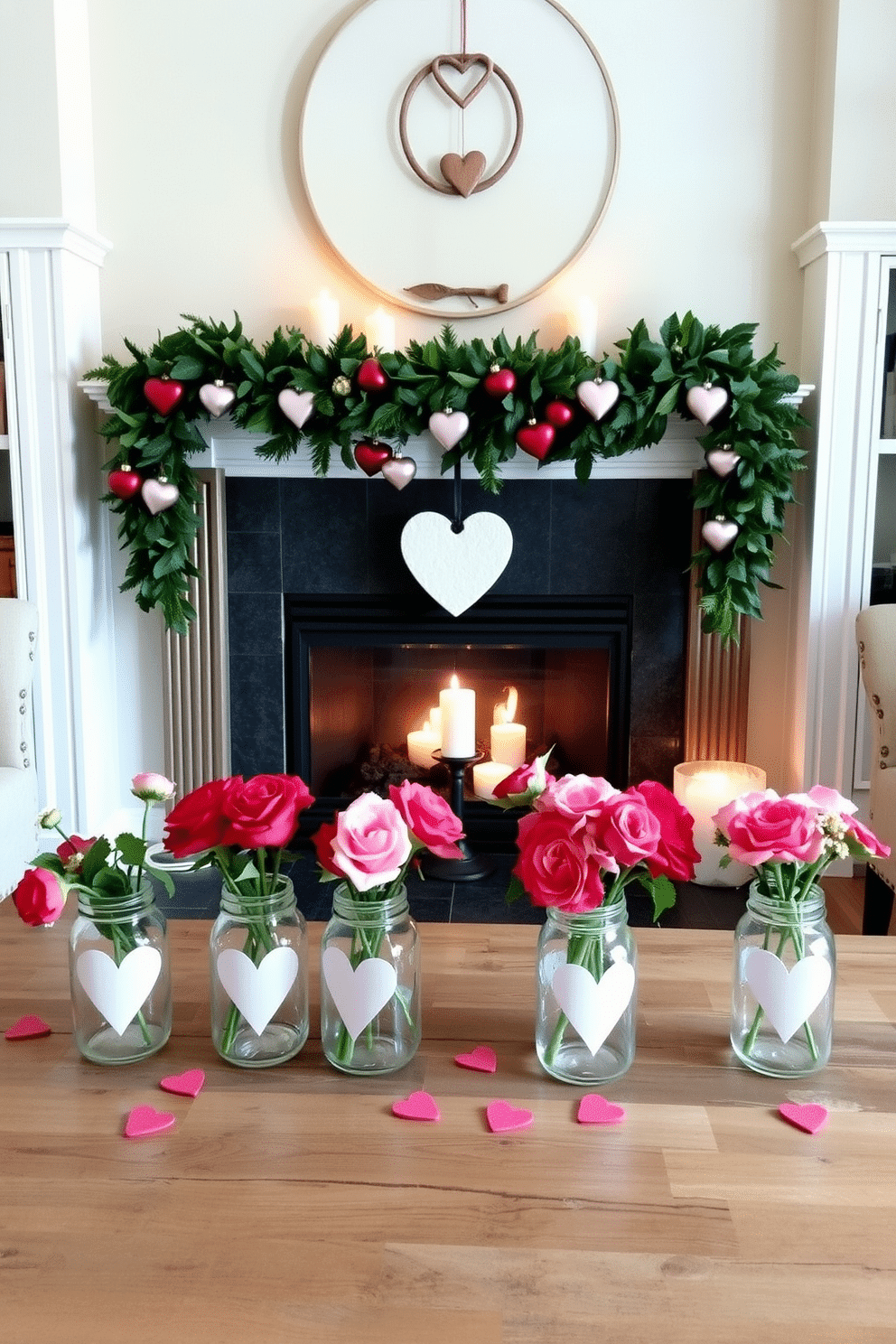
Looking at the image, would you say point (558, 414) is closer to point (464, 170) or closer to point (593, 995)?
point (464, 170)

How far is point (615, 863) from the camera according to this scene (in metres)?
1.00

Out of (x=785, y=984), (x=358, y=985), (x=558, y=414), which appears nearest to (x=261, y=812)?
(x=358, y=985)

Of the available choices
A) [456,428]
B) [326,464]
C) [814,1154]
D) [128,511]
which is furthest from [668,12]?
[814,1154]

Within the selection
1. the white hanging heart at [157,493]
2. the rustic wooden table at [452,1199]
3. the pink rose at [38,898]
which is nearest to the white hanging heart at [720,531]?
the white hanging heart at [157,493]

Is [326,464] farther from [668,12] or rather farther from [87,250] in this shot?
[668,12]

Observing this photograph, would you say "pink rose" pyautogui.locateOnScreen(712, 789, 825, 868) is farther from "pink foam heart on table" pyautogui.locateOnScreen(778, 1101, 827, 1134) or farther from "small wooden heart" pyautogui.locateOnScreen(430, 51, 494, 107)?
"small wooden heart" pyautogui.locateOnScreen(430, 51, 494, 107)

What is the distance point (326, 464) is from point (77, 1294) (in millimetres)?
2184

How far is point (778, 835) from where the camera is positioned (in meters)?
1.02

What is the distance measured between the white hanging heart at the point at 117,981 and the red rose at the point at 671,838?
477 mm

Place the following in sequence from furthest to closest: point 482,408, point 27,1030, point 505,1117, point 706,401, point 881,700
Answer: point 482,408, point 706,401, point 881,700, point 27,1030, point 505,1117

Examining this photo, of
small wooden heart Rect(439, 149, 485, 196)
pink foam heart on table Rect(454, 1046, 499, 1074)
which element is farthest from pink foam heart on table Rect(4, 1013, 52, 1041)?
small wooden heart Rect(439, 149, 485, 196)

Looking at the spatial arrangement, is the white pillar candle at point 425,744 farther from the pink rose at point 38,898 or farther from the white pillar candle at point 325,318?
the pink rose at point 38,898

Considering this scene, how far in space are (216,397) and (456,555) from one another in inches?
27.5

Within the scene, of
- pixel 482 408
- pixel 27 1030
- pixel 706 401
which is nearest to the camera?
pixel 27 1030
